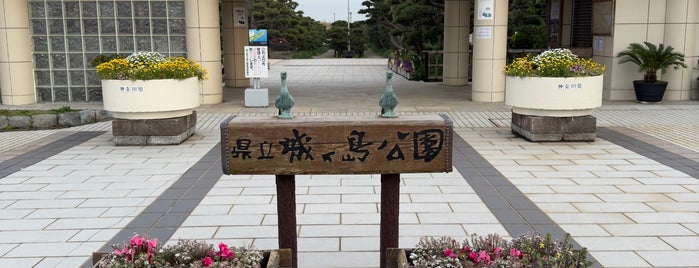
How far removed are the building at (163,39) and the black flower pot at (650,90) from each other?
54 cm

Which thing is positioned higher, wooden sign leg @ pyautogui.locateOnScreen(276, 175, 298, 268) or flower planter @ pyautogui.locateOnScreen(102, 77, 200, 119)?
flower planter @ pyautogui.locateOnScreen(102, 77, 200, 119)

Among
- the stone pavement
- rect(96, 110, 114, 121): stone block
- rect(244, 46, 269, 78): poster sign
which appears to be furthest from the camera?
rect(244, 46, 269, 78): poster sign

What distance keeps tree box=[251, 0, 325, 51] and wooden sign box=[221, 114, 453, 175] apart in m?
41.6

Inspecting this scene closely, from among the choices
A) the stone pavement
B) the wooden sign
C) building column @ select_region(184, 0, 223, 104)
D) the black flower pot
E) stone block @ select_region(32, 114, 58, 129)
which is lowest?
the stone pavement

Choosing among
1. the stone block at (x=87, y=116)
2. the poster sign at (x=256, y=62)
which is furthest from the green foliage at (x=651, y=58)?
the stone block at (x=87, y=116)

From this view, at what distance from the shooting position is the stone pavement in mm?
5141

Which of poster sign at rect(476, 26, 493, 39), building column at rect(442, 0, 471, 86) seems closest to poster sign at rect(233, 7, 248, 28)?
building column at rect(442, 0, 471, 86)

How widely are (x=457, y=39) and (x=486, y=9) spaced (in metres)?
4.20

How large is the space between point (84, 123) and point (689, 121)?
11028 mm

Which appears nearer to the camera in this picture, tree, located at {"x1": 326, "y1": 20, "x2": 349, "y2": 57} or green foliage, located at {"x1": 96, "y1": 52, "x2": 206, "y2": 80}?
green foliage, located at {"x1": 96, "y1": 52, "x2": 206, "y2": 80}

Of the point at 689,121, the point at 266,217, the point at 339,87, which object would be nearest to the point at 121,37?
the point at 339,87

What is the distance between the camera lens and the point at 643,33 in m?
14.1

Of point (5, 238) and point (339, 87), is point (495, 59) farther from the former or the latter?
point (5, 238)

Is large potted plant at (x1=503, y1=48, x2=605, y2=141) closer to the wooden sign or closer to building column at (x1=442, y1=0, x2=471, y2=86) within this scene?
the wooden sign
